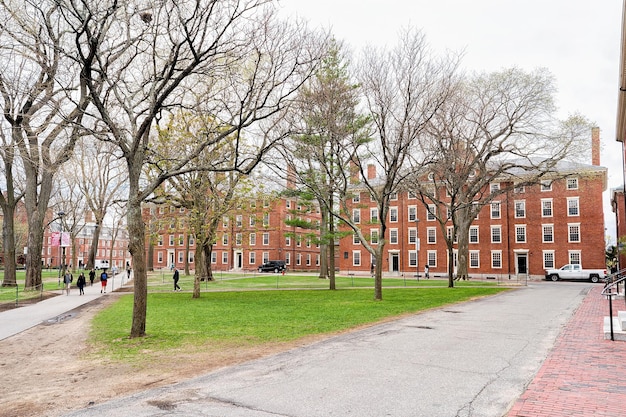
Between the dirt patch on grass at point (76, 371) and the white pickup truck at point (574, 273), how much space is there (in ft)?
136

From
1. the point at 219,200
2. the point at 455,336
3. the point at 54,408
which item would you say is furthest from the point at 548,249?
the point at 54,408

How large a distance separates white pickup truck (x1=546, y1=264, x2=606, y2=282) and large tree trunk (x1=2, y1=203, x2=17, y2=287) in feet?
151

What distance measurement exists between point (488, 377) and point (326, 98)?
14106mm

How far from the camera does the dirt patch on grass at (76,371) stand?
6.54 meters

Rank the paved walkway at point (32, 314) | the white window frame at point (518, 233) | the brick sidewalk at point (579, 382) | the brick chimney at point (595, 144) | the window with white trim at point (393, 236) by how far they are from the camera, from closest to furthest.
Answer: the brick sidewalk at point (579, 382)
the paved walkway at point (32, 314)
the brick chimney at point (595, 144)
the white window frame at point (518, 233)
the window with white trim at point (393, 236)

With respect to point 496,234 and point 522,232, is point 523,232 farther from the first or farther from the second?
point 496,234

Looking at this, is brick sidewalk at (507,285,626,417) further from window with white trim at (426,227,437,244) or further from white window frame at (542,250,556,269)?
window with white trim at (426,227,437,244)

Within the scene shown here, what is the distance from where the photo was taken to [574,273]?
44.8 meters

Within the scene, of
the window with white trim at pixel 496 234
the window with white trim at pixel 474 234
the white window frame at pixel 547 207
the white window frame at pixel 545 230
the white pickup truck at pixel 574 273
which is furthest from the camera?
the window with white trim at pixel 474 234

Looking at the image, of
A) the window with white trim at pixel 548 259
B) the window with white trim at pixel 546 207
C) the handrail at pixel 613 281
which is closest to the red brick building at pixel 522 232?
the window with white trim at pixel 548 259

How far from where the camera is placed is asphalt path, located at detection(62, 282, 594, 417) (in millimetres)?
5875

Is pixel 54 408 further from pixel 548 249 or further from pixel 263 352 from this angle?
pixel 548 249

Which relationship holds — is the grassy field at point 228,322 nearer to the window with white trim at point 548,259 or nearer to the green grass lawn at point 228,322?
the green grass lawn at point 228,322

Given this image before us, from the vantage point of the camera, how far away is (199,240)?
22250mm
